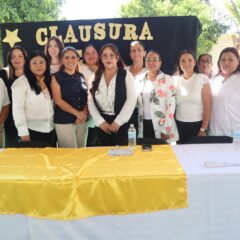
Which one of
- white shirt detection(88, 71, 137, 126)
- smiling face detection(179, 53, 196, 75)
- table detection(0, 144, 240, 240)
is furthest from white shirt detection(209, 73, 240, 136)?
table detection(0, 144, 240, 240)

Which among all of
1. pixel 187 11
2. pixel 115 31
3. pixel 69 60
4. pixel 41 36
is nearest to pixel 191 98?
pixel 69 60

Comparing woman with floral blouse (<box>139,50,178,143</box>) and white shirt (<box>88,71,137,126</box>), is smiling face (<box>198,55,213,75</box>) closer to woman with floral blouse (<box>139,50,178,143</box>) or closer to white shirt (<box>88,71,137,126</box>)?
woman with floral blouse (<box>139,50,178,143</box>)

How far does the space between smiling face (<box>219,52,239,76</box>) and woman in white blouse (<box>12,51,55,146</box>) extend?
5.20 ft

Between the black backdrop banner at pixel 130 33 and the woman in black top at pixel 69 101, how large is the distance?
3.55ft

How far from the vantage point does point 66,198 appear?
171cm

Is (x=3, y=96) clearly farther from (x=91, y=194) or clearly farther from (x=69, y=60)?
(x=91, y=194)

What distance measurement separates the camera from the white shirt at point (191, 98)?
3041 millimetres

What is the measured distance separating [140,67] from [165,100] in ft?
2.29

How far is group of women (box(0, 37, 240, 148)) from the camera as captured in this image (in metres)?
2.87

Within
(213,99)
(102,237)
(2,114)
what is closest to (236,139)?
(213,99)

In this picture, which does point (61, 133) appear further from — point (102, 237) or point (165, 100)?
point (102, 237)

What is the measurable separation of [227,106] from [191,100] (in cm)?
34

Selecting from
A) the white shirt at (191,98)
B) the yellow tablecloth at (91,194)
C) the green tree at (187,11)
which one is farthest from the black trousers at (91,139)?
the green tree at (187,11)

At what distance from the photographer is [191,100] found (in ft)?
10.0
